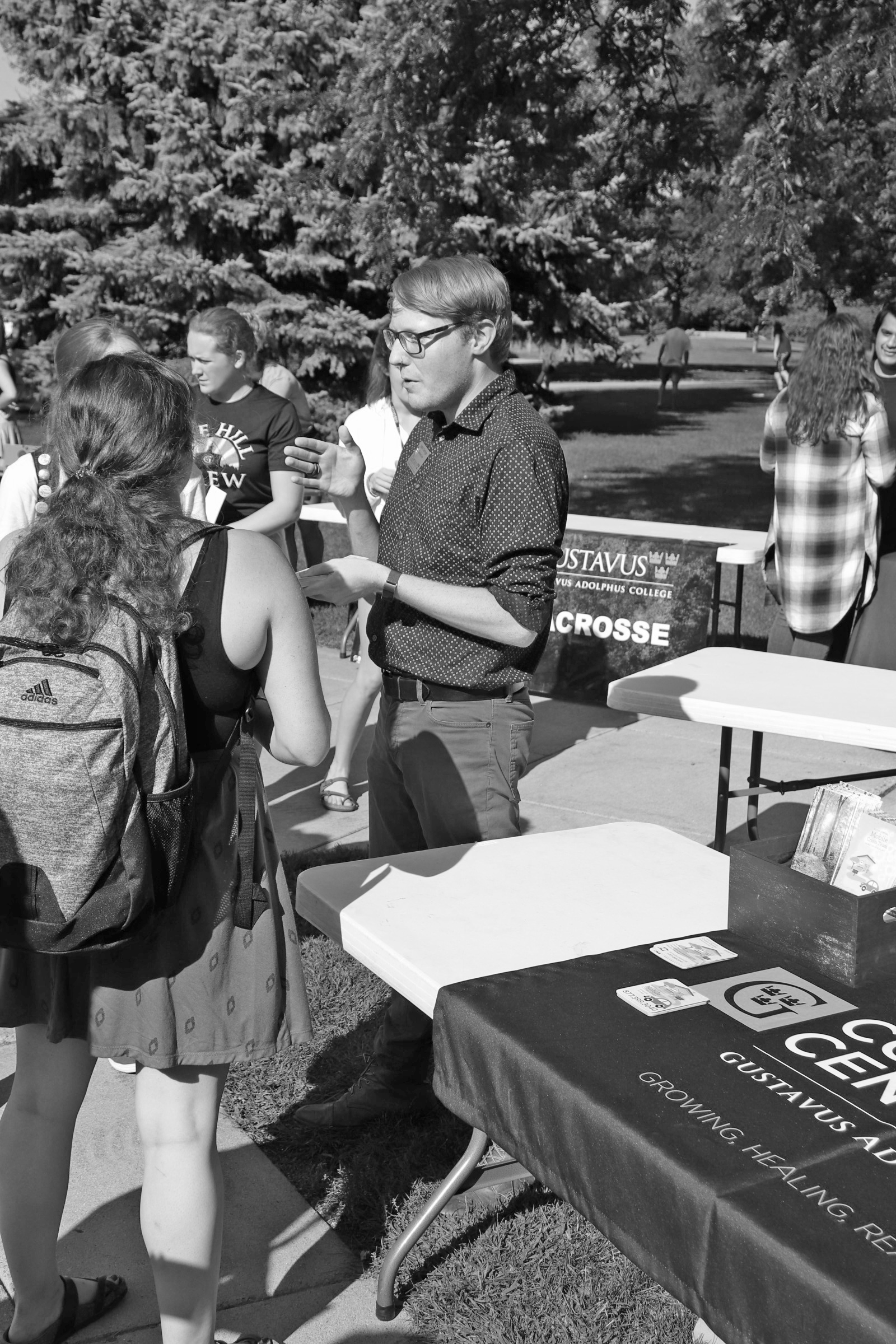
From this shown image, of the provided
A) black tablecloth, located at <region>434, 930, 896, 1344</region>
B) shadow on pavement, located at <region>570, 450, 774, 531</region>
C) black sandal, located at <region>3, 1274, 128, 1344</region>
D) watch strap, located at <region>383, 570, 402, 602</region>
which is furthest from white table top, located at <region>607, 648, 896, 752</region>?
shadow on pavement, located at <region>570, 450, 774, 531</region>

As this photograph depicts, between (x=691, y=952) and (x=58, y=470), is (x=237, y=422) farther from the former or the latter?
(x=691, y=952)

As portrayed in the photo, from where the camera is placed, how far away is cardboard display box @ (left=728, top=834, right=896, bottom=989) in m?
1.81

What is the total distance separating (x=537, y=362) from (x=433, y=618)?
2812 cm

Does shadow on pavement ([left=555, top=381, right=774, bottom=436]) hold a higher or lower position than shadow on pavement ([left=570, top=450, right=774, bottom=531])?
higher

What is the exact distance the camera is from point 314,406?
584 inches

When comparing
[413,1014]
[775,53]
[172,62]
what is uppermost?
[172,62]

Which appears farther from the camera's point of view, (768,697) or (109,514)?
(768,697)

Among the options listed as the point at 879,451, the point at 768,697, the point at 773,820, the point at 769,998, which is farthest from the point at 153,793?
the point at 773,820

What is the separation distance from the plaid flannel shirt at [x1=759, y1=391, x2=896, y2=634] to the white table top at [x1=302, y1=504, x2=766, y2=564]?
34.7 inches

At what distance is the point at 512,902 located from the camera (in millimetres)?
2217

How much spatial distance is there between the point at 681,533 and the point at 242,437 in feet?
8.92

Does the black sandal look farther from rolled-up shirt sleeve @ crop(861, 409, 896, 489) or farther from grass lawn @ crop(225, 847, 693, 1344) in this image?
rolled-up shirt sleeve @ crop(861, 409, 896, 489)

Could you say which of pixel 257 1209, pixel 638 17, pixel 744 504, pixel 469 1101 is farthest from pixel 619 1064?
pixel 744 504

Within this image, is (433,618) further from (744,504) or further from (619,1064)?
(744,504)
